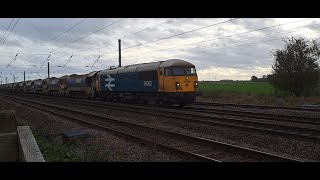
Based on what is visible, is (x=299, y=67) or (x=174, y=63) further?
(x=299, y=67)

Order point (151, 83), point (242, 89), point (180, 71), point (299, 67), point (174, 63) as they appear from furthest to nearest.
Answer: point (242, 89) < point (299, 67) < point (151, 83) < point (180, 71) < point (174, 63)

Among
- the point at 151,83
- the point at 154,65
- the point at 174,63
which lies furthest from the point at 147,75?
the point at 174,63

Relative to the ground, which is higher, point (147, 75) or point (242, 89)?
point (147, 75)

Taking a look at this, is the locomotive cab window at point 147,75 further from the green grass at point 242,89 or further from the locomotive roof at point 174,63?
the green grass at point 242,89

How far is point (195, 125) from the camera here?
46.9 ft

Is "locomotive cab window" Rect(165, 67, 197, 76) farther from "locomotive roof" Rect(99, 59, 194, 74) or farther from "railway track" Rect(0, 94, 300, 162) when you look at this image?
"railway track" Rect(0, 94, 300, 162)

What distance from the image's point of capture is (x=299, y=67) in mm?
32594

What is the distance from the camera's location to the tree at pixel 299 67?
32406 millimetres

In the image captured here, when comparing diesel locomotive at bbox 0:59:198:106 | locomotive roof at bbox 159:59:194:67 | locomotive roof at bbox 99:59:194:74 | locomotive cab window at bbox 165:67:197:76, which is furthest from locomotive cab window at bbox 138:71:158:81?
locomotive cab window at bbox 165:67:197:76

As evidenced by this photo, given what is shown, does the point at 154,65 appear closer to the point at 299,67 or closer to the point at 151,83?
the point at 151,83

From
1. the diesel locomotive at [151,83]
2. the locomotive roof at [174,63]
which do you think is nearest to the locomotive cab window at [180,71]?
the diesel locomotive at [151,83]
